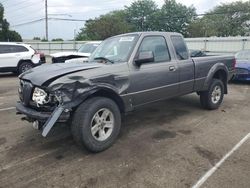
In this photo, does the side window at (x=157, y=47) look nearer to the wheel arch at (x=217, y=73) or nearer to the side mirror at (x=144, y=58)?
the side mirror at (x=144, y=58)

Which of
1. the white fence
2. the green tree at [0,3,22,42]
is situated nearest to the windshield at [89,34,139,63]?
the white fence

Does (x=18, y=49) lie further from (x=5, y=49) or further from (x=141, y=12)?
(x=141, y=12)

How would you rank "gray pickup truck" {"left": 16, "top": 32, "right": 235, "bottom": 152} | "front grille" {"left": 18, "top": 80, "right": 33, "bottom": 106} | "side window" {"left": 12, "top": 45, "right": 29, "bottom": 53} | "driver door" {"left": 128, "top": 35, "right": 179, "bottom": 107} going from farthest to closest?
"side window" {"left": 12, "top": 45, "right": 29, "bottom": 53}
"driver door" {"left": 128, "top": 35, "right": 179, "bottom": 107}
"front grille" {"left": 18, "top": 80, "right": 33, "bottom": 106}
"gray pickup truck" {"left": 16, "top": 32, "right": 235, "bottom": 152}

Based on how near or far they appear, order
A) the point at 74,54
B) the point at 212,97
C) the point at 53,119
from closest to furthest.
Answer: the point at 53,119 < the point at 212,97 < the point at 74,54

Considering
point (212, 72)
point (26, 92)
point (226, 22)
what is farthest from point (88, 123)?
point (226, 22)

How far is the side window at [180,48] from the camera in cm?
566

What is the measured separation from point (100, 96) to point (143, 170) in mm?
1319

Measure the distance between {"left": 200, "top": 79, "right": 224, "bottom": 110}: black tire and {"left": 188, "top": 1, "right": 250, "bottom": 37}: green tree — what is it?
51.4m

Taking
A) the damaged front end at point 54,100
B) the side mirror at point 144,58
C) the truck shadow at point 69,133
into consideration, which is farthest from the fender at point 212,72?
the damaged front end at point 54,100

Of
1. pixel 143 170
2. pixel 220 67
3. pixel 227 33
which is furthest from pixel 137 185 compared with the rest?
pixel 227 33

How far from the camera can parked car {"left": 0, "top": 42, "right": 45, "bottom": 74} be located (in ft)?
43.0

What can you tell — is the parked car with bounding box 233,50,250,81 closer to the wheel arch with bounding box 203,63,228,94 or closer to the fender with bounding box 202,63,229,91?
the wheel arch with bounding box 203,63,228,94

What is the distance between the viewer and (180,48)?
19.0 feet

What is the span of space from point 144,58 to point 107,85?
0.84m
